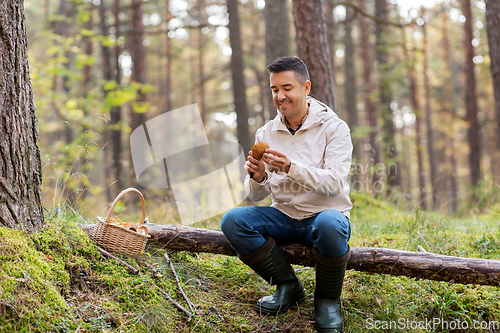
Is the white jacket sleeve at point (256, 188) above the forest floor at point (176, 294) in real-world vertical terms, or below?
above

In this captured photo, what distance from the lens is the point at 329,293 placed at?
264cm

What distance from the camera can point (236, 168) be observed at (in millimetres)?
7043

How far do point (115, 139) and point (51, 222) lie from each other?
829 centimetres

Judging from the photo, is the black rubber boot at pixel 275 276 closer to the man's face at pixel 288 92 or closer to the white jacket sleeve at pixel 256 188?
the white jacket sleeve at pixel 256 188

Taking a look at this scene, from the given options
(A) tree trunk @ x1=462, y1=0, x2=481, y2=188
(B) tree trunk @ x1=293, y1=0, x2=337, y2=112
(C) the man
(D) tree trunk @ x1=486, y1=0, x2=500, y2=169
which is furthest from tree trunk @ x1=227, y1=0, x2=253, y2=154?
(A) tree trunk @ x1=462, y1=0, x2=481, y2=188

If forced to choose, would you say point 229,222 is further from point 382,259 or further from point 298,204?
point 382,259

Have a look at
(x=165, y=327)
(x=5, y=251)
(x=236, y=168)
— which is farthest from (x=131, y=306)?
(x=236, y=168)

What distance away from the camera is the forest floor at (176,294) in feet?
6.91

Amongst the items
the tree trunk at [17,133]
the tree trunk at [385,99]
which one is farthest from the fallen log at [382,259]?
the tree trunk at [385,99]

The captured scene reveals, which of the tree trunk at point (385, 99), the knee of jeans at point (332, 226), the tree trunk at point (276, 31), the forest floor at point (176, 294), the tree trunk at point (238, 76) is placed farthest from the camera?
the tree trunk at point (385, 99)

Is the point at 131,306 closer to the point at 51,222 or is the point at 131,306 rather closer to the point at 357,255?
the point at 51,222

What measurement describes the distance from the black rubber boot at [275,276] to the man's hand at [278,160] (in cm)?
57

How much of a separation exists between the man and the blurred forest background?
136 centimetres

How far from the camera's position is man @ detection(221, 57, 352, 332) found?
2559 mm
